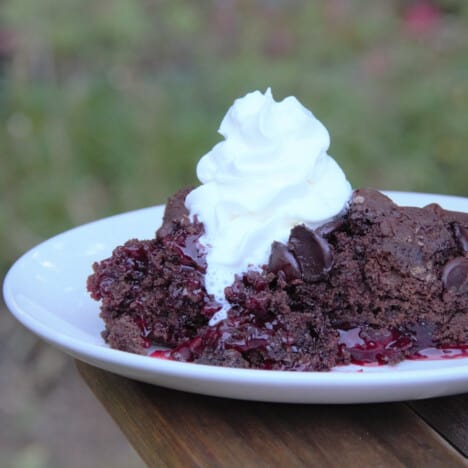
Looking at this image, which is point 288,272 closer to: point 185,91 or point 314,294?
point 314,294

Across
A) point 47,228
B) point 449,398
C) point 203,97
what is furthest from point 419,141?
point 449,398

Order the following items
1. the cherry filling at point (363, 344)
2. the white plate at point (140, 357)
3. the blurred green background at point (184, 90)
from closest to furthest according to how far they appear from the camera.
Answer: the white plate at point (140, 357) → the cherry filling at point (363, 344) → the blurred green background at point (184, 90)

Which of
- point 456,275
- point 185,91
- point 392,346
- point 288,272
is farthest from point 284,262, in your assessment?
point 185,91

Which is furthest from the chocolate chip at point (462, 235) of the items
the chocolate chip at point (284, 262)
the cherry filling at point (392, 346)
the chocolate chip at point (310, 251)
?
the chocolate chip at point (284, 262)

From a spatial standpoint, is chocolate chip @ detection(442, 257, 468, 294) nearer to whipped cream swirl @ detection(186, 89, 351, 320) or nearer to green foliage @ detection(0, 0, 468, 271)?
whipped cream swirl @ detection(186, 89, 351, 320)

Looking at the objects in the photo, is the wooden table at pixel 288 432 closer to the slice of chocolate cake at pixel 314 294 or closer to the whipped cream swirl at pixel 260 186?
the slice of chocolate cake at pixel 314 294

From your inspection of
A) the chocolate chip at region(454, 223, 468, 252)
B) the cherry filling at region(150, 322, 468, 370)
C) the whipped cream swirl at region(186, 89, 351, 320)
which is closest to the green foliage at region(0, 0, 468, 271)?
the whipped cream swirl at region(186, 89, 351, 320)
